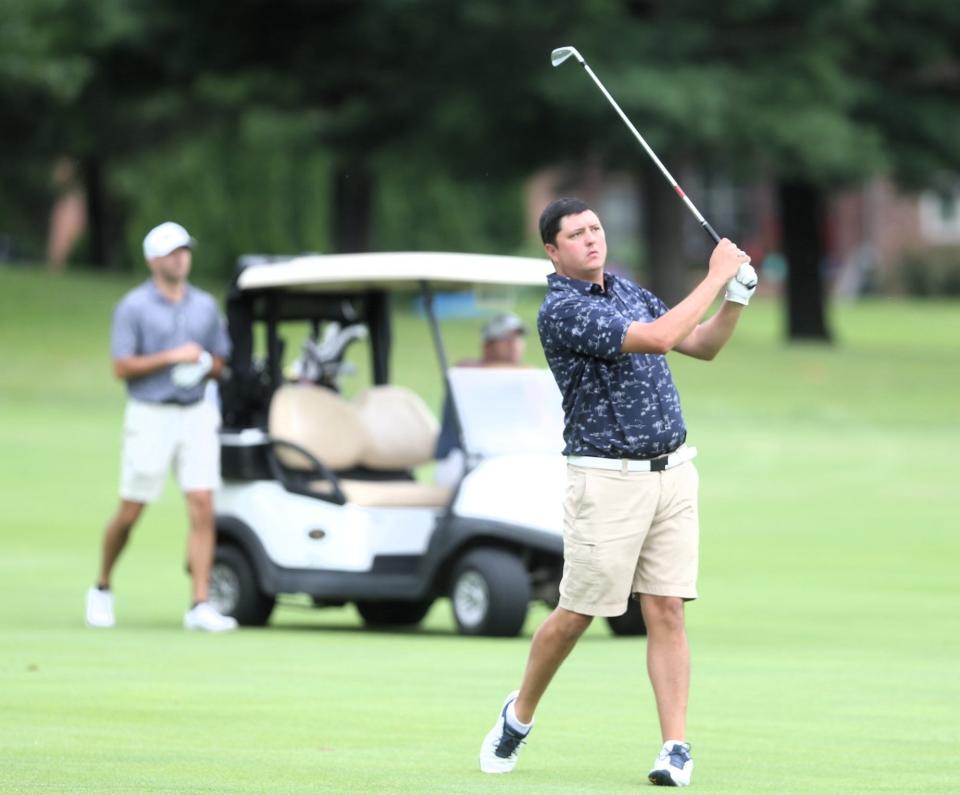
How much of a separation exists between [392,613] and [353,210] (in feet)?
83.6

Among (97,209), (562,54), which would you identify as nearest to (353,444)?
(562,54)

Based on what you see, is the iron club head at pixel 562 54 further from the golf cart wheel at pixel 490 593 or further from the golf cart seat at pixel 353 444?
the golf cart seat at pixel 353 444

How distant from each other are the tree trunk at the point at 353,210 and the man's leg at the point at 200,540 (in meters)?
24.9

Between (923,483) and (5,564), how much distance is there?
8.68 metres

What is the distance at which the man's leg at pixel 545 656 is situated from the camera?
668 centimetres

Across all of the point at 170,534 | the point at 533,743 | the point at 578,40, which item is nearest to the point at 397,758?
the point at 533,743


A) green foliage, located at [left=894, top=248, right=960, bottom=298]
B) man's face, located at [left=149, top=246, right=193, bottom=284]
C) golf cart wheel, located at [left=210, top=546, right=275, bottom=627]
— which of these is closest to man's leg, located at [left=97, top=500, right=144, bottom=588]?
golf cart wheel, located at [left=210, top=546, right=275, bottom=627]

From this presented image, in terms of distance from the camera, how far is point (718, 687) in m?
8.76

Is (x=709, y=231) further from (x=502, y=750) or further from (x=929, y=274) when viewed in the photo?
(x=929, y=274)

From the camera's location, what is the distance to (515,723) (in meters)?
6.69

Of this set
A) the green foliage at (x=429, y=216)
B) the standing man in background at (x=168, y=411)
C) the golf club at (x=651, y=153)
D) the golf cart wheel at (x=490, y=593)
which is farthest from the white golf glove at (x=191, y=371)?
the green foliage at (x=429, y=216)

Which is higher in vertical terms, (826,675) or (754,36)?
(754,36)

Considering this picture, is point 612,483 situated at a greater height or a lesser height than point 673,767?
greater

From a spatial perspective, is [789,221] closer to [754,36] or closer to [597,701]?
[754,36]
